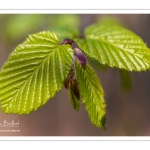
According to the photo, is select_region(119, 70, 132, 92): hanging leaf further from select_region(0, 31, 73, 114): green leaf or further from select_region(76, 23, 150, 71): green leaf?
select_region(0, 31, 73, 114): green leaf

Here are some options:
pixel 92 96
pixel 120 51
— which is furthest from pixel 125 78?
pixel 92 96

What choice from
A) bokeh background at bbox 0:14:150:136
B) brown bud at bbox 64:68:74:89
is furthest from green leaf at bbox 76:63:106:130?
bokeh background at bbox 0:14:150:136

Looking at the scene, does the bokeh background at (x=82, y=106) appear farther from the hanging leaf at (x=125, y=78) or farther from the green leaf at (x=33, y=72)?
the green leaf at (x=33, y=72)

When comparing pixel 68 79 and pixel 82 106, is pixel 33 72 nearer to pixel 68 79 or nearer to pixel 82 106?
pixel 68 79

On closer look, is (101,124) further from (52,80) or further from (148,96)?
(148,96)
